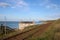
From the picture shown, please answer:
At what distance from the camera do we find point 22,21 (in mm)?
37312

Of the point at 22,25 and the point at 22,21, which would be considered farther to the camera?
the point at 22,21

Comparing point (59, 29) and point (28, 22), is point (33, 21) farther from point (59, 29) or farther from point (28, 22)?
point (59, 29)

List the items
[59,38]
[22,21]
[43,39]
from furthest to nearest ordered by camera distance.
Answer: [22,21], [43,39], [59,38]

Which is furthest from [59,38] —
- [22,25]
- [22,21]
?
[22,21]

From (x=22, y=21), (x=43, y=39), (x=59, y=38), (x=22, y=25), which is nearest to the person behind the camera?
(x=59, y=38)

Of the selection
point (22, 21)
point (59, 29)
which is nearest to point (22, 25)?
point (22, 21)

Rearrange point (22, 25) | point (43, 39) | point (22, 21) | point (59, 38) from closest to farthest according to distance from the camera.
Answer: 1. point (59, 38)
2. point (43, 39)
3. point (22, 25)
4. point (22, 21)

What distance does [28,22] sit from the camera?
1512 inches

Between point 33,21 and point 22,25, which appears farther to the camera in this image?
point 33,21

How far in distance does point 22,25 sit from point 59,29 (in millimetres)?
22866

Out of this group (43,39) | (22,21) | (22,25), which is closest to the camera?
(43,39)

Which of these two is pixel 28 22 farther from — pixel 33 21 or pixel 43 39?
pixel 43 39

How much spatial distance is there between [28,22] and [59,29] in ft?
85.4

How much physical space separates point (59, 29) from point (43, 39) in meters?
1.51
